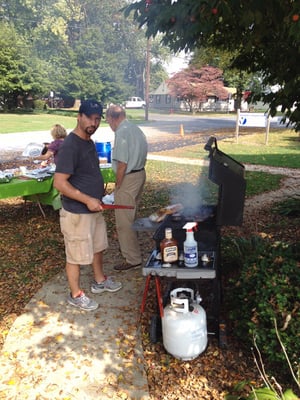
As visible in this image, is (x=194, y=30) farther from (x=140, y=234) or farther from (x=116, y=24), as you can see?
(x=116, y=24)

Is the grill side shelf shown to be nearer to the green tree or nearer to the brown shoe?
the brown shoe

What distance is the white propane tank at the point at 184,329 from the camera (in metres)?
2.65

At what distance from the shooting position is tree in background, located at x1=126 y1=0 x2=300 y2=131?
2.42m

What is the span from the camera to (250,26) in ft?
10.3

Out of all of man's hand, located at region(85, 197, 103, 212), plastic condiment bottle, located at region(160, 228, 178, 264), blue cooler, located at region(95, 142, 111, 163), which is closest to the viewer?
plastic condiment bottle, located at region(160, 228, 178, 264)

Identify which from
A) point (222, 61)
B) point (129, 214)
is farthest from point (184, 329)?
point (222, 61)

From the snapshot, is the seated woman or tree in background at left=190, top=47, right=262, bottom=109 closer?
tree in background at left=190, top=47, right=262, bottom=109

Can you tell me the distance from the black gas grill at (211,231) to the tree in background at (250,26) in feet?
2.44

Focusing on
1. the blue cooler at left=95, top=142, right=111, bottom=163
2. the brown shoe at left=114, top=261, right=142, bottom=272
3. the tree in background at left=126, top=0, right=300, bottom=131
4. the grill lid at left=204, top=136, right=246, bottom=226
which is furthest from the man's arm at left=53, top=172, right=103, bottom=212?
the blue cooler at left=95, top=142, right=111, bottom=163

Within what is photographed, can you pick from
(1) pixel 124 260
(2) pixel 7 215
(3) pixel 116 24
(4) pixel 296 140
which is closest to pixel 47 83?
(3) pixel 116 24

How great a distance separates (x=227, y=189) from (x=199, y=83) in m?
40.4

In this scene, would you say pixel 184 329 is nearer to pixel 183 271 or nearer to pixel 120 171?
pixel 183 271

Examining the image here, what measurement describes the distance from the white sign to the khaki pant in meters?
12.9

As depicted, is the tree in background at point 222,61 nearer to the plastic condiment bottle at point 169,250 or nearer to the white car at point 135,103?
the plastic condiment bottle at point 169,250
